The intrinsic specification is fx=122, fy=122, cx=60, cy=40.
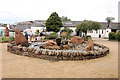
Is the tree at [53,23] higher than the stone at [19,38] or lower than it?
higher

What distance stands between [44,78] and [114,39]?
2501 cm

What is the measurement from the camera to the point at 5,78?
4859 millimetres

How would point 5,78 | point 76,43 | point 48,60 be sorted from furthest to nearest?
point 76,43, point 48,60, point 5,78

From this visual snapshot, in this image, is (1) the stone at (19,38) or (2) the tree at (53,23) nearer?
(1) the stone at (19,38)

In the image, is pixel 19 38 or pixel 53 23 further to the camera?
pixel 53 23

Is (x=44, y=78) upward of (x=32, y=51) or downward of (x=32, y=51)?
downward

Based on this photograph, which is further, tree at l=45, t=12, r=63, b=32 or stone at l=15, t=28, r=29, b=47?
tree at l=45, t=12, r=63, b=32

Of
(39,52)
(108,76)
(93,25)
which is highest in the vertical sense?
(93,25)

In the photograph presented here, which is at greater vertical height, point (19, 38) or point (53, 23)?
point (53, 23)

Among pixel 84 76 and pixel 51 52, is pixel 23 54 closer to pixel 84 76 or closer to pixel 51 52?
pixel 51 52

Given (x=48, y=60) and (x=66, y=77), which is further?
(x=48, y=60)

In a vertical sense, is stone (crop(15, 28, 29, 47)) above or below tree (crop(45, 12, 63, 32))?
below

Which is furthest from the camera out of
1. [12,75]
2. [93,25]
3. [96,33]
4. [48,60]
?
[96,33]

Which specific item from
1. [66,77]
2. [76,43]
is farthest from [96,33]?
[66,77]
